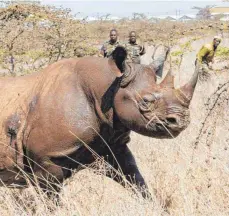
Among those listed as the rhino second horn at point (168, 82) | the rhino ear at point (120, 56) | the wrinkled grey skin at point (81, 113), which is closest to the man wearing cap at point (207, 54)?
the wrinkled grey skin at point (81, 113)

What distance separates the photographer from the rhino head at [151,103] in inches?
197

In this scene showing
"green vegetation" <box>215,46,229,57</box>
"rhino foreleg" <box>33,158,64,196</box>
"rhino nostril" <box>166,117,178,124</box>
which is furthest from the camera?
"green vegetation" <box>215,46,229,57</box>

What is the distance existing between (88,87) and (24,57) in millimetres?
8419

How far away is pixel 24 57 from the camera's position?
1361 cm

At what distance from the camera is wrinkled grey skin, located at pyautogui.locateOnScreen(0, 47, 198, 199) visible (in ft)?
16.8

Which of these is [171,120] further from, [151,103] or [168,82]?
[168,82]

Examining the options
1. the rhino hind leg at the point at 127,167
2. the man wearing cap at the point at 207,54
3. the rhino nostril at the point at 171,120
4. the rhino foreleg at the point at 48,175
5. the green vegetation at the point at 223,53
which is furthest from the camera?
the green vegetation at the point at 223,53

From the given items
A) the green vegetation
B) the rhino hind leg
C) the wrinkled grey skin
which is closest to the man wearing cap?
the green vegetation

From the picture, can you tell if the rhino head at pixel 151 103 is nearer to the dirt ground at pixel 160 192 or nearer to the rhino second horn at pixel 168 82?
the rhino second horn at pixel 168 82

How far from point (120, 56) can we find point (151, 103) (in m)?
0.53

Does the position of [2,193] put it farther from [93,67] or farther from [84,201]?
[93,67]

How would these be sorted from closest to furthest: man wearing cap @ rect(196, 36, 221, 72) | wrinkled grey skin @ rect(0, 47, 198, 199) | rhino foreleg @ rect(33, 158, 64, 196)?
1. wrinkled grey skin @ rect(0, 47, 198, 199)
2. rhino foreleg @ rect(33, 158, 64, 196)
3. man wearing cap @ rect(196, 36, 221, 72)

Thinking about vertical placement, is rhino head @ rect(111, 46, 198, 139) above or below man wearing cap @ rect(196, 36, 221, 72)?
above

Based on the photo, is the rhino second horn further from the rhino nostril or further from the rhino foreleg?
the rhino foreleg
